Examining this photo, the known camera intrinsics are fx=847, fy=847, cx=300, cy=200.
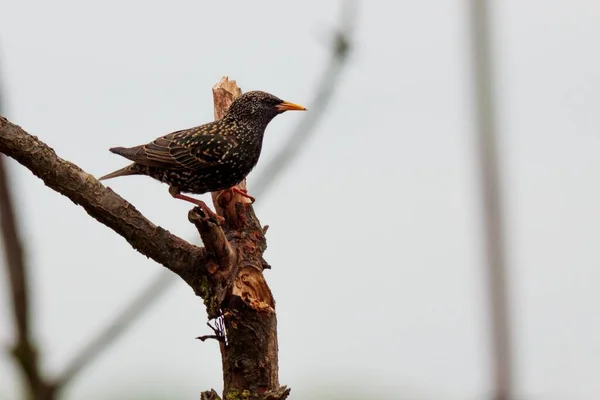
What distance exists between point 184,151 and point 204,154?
0.17 metres

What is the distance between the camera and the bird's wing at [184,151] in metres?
6.50

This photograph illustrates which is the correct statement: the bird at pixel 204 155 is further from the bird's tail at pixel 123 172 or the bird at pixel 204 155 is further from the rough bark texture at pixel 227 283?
the rough bark texture at pixel 227 283

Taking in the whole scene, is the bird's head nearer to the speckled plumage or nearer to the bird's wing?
the speckled plumage

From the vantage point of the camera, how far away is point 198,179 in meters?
6.48

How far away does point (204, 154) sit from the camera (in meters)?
6.52

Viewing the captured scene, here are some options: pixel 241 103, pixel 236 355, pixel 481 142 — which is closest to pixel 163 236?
pixel 236 355

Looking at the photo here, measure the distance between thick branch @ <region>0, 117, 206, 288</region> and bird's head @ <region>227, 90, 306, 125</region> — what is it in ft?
7.17

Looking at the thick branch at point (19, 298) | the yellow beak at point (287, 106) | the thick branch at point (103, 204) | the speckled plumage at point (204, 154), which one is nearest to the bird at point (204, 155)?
the speckled plumage at point (204, 154)

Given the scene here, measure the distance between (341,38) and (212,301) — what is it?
333 cm

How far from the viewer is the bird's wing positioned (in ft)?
21.3

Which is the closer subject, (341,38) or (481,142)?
(481,142)

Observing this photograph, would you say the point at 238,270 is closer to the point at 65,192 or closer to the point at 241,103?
the point at 65,192

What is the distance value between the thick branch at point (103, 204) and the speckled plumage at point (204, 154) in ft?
4.61

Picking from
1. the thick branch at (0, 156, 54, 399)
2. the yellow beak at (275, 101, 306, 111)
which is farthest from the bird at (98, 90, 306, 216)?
the thick branch at (0, 156, 54, 399)
